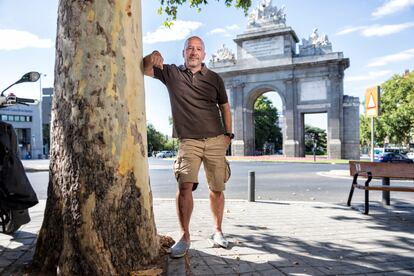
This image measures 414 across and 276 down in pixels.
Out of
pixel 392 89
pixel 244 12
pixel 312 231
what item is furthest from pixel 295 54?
pixel 312 231

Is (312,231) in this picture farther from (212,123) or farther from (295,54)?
(295,54)

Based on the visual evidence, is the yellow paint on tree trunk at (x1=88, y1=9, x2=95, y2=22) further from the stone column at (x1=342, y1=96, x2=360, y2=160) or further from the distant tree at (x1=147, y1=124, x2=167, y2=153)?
the distant tree at (x1=147, y1=124, x2=167, y2=153)

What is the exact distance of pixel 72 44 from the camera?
115 inches

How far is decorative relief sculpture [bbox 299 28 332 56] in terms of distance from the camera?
43.1 meters

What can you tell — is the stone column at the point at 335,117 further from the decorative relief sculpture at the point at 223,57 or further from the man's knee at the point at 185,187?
the man's knee at the point at 185,187

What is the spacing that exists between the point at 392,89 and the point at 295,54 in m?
14.7

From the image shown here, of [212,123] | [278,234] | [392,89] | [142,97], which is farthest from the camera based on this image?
[392,89]

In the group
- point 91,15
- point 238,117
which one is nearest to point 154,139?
point 238,117

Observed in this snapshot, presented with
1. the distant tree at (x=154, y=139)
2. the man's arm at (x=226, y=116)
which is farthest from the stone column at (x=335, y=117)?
the distant tree at (x=154, y=139)

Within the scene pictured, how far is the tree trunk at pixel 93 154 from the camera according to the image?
2.81m

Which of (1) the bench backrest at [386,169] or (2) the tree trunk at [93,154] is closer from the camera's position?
(2) the tree trunk at [93,154]

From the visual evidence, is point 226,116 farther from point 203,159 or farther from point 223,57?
point 223,57

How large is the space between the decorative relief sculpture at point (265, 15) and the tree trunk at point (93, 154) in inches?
1774

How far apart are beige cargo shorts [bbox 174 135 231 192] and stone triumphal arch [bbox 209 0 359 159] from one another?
130 ft
